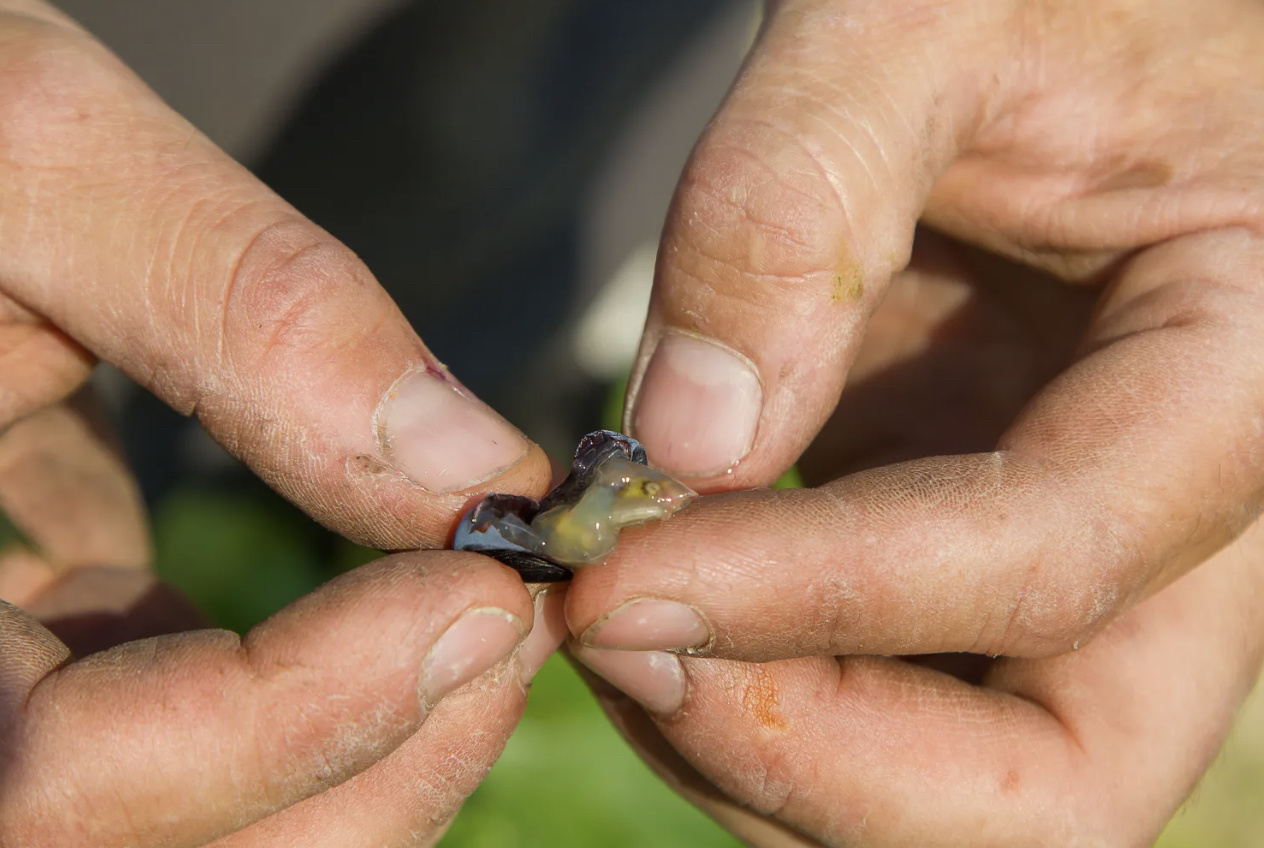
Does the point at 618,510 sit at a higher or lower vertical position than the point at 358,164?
higher

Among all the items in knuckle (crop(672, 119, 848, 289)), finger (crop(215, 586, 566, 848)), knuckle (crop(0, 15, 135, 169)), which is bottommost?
finger (crop(215, 586, 566, 848))

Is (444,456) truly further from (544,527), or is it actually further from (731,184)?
(731,184)

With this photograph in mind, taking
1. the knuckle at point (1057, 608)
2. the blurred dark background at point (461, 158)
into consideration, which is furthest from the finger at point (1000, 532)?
the blurred dark background at point (461, 158)

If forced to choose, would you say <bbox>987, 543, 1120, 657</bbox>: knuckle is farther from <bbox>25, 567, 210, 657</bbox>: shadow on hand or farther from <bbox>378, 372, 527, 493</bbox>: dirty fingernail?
<bbox>25, 567, 210, 657</bbox>: shadow on hand

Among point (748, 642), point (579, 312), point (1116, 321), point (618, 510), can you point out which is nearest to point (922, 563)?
point (748, 642)

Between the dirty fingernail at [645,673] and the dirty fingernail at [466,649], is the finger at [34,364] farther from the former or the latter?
the dirty fingernail at [645,673]

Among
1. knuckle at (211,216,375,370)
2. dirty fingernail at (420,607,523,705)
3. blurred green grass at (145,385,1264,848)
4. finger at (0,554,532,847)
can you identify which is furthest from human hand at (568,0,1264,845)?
blurred green grass at (145,385,1264,848)

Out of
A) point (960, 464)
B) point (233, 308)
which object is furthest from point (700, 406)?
point (233, 308)
